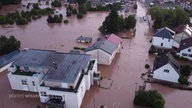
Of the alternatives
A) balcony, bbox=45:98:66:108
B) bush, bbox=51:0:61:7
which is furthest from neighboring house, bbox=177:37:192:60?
bush, bbox=51:0:61:7

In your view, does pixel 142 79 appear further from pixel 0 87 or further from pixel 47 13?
pixel 47 13

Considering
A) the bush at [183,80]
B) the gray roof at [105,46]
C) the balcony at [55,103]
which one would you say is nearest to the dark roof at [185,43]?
the bush at [183,80]

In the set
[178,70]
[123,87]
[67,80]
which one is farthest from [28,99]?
[178,70]

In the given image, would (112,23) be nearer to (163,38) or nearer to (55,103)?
(163,38)

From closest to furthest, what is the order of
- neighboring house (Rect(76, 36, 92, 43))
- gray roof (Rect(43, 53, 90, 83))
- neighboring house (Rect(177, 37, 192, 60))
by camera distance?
gray roof (Rect(43, 53, 90, 83)) → neighboring house (Rect(177, 37, 192, 60)) → neighboring house (Rect(76, 36, 92, 43))

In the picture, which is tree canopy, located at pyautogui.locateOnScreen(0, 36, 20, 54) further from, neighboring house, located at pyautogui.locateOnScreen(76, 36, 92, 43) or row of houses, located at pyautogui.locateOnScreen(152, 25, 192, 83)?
row of houses, located at pyautogui.locateOnScreen(152, 25, 192, 83)

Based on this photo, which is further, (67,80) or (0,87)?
(0,87)
